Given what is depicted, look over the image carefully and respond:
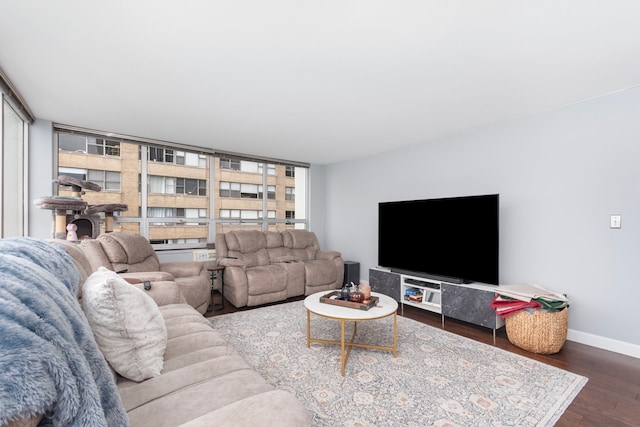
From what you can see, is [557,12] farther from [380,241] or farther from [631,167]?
[380,241]

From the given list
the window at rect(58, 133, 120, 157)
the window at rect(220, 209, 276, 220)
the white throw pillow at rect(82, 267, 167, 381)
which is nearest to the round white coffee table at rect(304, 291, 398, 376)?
the white throw pillow at rect(82, 267, 167, 381)

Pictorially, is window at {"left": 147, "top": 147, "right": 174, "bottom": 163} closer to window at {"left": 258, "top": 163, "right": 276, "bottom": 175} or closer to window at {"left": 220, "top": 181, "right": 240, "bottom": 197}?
window at {"left": 220, "top": 181, "right": 240, "bottom": 197}

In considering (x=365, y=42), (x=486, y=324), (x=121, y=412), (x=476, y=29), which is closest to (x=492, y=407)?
(x=486, y=324)

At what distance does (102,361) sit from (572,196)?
3.74 meters

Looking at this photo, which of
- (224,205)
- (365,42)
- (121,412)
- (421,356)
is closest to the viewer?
(121,412)

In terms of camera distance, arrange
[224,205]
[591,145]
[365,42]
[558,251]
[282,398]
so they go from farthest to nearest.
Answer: [224,205] → [558,251] → [591,145] → [365,42] → [282,398]

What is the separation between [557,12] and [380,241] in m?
3.18

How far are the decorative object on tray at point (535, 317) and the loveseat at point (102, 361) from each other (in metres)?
2.54

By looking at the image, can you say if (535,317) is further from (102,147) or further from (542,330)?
(102,147)

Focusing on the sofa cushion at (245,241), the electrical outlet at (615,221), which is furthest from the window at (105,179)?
the electrical outlet at (615,221)

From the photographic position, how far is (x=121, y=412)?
0.82 meters

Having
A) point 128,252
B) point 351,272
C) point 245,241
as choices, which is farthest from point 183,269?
point 351,272

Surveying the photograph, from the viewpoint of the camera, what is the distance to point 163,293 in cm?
247

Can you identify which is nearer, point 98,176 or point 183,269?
point 183,269
